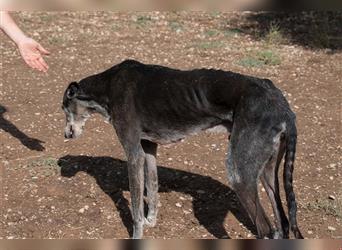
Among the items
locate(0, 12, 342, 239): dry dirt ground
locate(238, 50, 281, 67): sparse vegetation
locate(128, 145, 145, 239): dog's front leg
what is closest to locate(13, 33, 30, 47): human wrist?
locate(128, 145, 145, 239): dog's front leg

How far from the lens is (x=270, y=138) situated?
184 inches

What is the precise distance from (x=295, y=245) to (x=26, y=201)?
3.21 meters

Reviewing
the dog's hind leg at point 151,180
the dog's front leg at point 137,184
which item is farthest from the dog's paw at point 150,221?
the dog's front leg at point 137,184

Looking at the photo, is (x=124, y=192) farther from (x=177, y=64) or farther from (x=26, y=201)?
(x=177, y=64)

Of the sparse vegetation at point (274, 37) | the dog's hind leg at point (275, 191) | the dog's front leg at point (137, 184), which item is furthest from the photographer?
the sparse vegetation at point (274, 37)

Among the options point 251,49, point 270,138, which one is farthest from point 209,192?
point 251,49

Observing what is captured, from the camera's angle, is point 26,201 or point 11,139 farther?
point 11,139

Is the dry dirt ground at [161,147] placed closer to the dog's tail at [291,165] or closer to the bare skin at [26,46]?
the dog's tail at [291,165]

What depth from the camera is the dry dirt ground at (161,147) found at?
5.82 metres

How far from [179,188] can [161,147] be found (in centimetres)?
111

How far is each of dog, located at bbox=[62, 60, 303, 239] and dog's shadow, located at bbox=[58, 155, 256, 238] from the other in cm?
50

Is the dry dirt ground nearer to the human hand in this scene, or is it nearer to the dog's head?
the dog's head

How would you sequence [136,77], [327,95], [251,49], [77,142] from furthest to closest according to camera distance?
[251,49], [327,95], [77,142], [136,77]

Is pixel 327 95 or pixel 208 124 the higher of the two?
pixel 208 124
